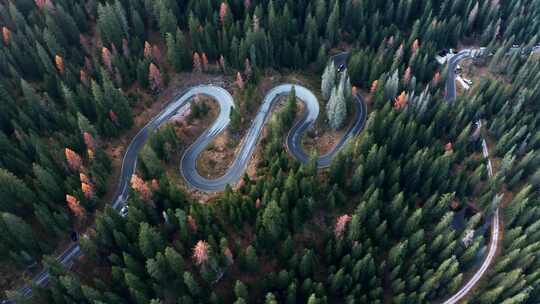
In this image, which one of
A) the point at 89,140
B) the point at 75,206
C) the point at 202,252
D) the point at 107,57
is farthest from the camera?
the point at 107,57

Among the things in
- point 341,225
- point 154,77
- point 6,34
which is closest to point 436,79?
point 341,225

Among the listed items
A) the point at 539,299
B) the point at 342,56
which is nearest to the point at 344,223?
the point at 539,299

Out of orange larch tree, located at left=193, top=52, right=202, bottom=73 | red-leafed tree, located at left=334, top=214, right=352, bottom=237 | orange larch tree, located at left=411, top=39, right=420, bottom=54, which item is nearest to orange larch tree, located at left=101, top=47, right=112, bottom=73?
orange larch tree, located at left=193, top=52, right=202, bottom=73

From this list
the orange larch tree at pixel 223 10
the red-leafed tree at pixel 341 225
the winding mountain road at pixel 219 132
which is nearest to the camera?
the red-leafed tree at pixel 341 225

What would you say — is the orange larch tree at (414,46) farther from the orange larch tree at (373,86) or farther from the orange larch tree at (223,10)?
the orange larch tree at (223,10)

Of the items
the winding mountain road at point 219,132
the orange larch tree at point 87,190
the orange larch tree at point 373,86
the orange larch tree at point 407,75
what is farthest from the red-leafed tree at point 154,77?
the orange larch tree at point 407,75

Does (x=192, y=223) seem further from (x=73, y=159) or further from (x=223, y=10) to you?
(x=223, y=10)
